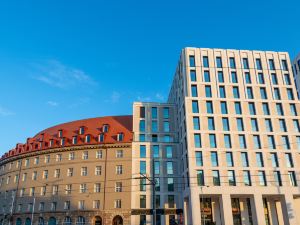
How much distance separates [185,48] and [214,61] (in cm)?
682

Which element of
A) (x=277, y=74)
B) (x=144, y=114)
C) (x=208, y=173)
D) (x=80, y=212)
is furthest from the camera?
(x=144, y=114)

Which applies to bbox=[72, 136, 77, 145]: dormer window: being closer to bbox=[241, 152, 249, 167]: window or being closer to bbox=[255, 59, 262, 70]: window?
bbox=[241, 152, 249, 167]: window

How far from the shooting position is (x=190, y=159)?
54031 mm

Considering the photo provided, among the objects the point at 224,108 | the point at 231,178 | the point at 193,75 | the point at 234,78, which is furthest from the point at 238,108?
the point at 231,178

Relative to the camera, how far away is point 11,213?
64.8 metres

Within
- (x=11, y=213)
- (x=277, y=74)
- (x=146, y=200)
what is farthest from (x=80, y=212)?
(x=277, y=74)

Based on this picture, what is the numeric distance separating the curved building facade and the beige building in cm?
1324

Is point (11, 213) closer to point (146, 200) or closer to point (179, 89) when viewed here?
point (146, 200)

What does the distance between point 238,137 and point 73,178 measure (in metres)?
34.8

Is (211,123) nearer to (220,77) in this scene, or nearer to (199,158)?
(199,158)

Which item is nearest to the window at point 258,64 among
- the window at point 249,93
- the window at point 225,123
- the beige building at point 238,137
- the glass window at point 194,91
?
the beige building at point 238,137

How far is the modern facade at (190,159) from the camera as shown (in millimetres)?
53750

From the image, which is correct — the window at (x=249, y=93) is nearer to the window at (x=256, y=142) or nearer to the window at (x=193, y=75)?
the window at (x=256, y=142)

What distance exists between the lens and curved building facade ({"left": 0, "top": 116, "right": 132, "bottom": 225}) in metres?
58.6
